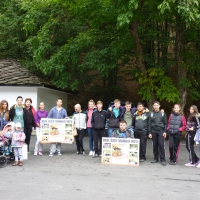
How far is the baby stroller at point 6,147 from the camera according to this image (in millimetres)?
8062

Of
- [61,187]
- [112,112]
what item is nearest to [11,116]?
[112,112]

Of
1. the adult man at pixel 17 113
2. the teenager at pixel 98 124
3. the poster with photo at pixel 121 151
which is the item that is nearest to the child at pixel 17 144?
the adult man at pixel 17 113

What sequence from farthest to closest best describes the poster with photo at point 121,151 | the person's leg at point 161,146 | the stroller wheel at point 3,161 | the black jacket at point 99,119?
the black jacket at point 99,119 → the person's leg at point 161,146 → the poster with photo at point 121,151 → the stroller wheel at point 3,161

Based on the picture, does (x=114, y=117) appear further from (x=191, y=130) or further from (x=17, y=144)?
(x=17, y=144)

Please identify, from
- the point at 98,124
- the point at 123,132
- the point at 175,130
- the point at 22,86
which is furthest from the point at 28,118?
the point at 22,86

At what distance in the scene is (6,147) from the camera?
8328 mm

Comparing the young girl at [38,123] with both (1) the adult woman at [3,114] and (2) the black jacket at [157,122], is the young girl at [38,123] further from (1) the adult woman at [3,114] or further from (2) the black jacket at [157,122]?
(2) the black jacket at [157,122]

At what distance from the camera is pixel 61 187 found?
6160mm

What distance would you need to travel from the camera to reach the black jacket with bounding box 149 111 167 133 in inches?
359

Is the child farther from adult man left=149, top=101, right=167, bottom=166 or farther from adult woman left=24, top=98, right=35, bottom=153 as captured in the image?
adult man left=149, top=101, right=167, bottom=166

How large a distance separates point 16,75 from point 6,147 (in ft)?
33.8

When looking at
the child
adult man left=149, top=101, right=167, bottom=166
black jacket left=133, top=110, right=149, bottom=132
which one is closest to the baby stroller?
the child

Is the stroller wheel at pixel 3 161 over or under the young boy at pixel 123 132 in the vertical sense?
under

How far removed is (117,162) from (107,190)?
8.84ft
